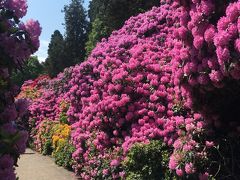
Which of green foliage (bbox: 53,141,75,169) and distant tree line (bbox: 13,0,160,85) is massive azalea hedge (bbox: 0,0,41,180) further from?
distant tree line (bbox: 13,0,160,85)

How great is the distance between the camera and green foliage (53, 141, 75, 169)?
12438 millimetres

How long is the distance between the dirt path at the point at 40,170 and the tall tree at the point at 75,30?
30.9 m

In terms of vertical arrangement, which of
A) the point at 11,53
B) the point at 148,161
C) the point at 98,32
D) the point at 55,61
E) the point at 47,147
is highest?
the point at 98,32

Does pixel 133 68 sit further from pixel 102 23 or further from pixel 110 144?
pixel 102 23

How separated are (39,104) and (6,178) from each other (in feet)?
52.5

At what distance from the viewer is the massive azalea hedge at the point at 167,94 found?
6.59 metres

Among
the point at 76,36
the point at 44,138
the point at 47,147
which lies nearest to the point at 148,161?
the point at 47,147

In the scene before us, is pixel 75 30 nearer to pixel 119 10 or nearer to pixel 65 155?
pixel 119 10

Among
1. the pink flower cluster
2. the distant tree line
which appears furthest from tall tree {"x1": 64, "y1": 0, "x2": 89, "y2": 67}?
the pink flower cluster

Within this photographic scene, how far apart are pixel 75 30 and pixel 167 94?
126ft

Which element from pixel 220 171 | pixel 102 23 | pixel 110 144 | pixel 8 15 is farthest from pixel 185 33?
pixel 102 23

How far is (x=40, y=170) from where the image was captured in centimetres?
1212

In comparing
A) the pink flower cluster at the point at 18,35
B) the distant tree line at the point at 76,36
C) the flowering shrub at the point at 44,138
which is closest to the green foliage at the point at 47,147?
the flowering shrub at the point at 44,138

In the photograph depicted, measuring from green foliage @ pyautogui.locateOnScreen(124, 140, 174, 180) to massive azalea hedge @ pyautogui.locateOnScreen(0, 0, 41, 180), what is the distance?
3.98 meters
